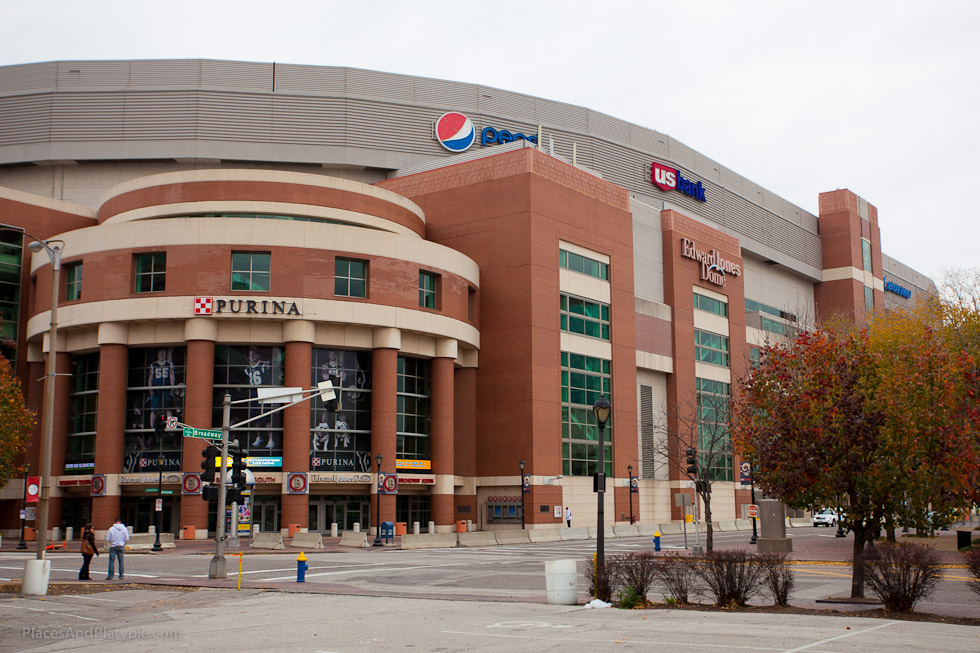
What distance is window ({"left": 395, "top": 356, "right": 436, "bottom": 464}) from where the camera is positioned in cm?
6347

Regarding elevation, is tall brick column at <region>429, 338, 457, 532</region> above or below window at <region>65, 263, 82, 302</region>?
below

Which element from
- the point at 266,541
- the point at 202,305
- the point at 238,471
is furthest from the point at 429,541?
the point at 238,471

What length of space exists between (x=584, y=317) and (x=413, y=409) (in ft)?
54.8

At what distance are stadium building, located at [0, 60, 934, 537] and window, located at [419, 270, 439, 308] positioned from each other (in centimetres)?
24

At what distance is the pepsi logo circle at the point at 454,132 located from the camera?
276ft

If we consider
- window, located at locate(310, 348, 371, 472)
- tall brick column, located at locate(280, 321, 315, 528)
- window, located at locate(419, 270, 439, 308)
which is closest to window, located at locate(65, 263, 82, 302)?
tall brick column, located at locate(280, 321, 315, 528)

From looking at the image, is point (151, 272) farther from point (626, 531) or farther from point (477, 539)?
point (626, 531)

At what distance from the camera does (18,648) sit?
1598 cm

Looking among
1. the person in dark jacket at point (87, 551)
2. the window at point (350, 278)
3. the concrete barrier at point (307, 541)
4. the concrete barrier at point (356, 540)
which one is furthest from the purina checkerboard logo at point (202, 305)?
the person in dark jacket at point (87, 551)

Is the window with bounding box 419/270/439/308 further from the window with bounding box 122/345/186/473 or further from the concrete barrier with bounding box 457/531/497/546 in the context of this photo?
the concrete barrier with bounding box 457/531/497/546

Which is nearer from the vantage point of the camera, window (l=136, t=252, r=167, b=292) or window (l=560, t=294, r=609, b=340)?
window (l=136, t=252, r=167, b=292)

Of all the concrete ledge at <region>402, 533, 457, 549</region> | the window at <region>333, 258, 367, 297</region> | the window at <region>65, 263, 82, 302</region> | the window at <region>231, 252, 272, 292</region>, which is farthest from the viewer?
the window at <region>333, 258, 367, 297</region>

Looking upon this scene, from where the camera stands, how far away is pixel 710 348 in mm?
89438

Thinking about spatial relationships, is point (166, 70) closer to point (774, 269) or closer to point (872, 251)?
point (774, 269)
